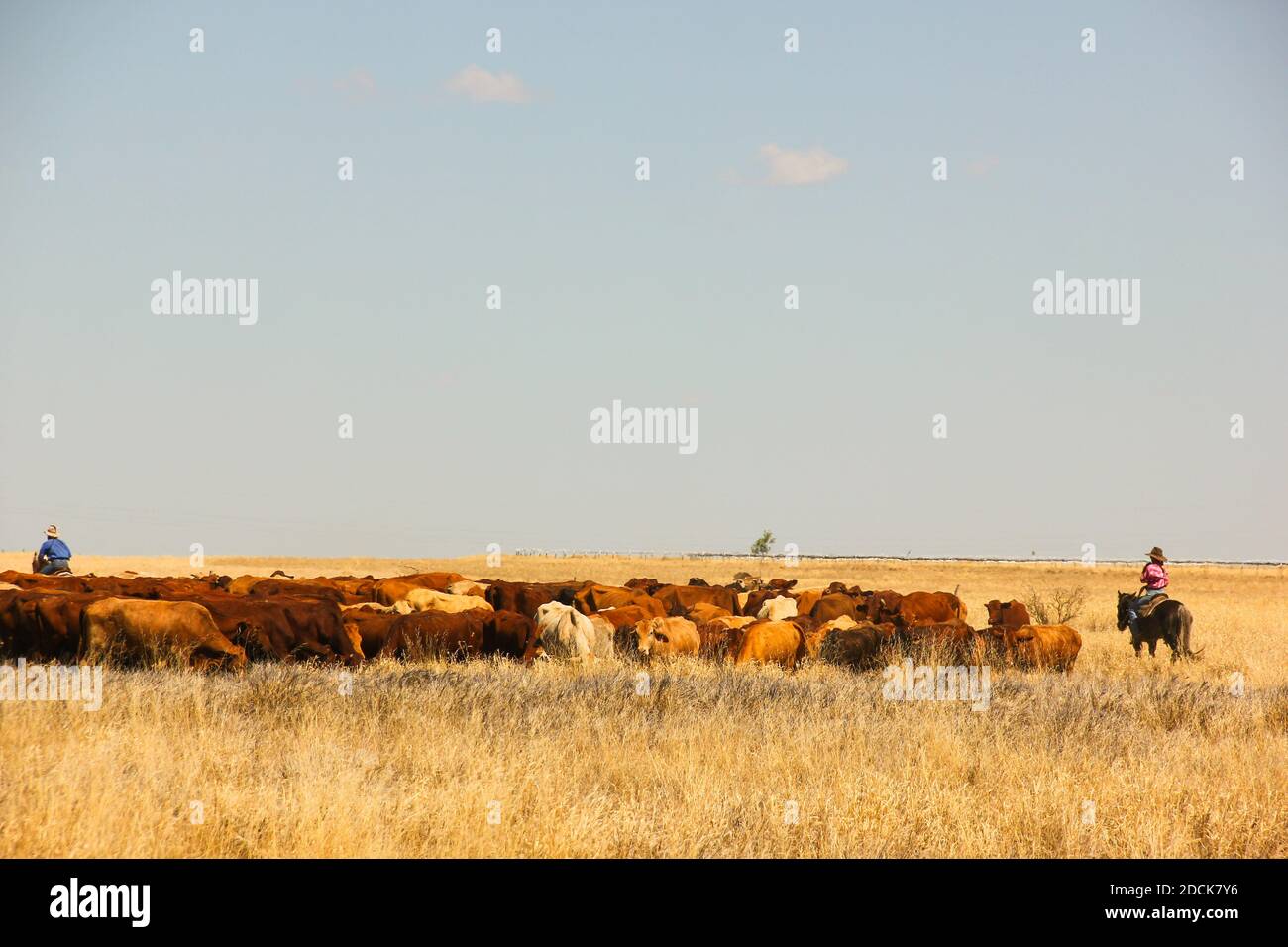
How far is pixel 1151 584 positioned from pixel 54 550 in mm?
21891

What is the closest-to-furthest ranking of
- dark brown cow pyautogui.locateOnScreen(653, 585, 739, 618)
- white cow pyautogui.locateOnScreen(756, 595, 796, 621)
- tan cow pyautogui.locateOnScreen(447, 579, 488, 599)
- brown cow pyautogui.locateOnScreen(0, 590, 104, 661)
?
brown cow pyautogui.locateOnScreen(0, 590, 104, 661), white cow pyautogui.locateOnScreen(756, 595, 796, 621), tan cow pyautogui.locateOnScreen(447, 579, 488, 599), dark brown cow pyautogui.locateOnScreen(653, 585, 739, 618)

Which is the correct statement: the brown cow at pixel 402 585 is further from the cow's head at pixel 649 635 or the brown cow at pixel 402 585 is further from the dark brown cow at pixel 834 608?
the dark brown cow at pixel 834 608

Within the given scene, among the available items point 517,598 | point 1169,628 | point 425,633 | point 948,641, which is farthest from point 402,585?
point 1169,628

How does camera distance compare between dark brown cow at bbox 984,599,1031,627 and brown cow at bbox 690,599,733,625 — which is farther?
dark brown cow at bbox 984,599,1031,627

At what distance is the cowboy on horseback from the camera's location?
19781 mm

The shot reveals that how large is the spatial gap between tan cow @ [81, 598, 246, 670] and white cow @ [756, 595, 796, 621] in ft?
35.2

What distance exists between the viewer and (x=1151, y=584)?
792 inches

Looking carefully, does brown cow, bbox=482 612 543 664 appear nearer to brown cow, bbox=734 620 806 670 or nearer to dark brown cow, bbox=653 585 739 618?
brown cow, bbox=734 620 806 670

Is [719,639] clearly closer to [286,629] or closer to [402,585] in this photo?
[286,629]

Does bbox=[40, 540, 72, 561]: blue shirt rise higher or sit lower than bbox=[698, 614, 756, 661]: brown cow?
higher
